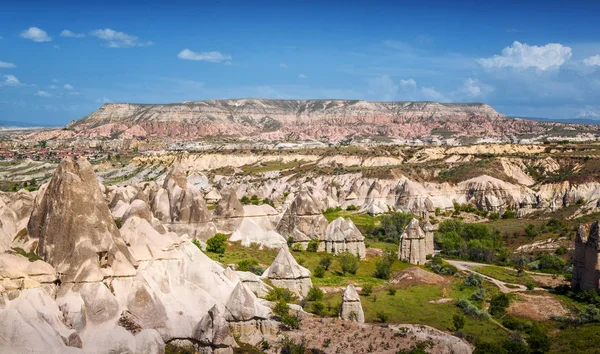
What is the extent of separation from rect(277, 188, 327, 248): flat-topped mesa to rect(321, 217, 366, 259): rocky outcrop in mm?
1802

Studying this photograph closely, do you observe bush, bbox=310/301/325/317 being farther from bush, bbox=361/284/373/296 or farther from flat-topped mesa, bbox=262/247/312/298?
bush, bbox=361/284/373/296

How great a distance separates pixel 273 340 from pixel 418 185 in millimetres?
77316

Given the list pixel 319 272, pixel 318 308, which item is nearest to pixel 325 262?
pixel 319 272

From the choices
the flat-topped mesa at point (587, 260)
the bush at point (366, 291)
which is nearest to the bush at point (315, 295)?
the bush at point (366, 291)

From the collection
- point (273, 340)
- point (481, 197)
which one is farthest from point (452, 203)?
point (273, 340)

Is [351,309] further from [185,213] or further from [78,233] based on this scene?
[185,213]

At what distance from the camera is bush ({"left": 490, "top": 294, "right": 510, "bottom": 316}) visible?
42.9 meters

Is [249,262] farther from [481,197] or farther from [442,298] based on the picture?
[481,197]

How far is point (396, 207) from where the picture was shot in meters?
98.9

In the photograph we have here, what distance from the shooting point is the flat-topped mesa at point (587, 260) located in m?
44.6

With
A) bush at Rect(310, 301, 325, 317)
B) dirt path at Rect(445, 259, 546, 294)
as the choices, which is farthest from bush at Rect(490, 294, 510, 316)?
bush at Rect(310, 301, 325, 317)

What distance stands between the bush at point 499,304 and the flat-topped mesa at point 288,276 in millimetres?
12883

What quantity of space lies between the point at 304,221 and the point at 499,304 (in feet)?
72.1

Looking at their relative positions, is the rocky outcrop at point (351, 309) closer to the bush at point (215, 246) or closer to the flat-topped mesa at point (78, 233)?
the flat-topped mesa at point (78, 233)
